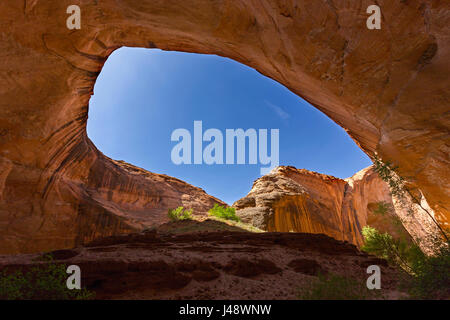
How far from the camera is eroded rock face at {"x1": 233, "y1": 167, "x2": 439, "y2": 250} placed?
17562mm

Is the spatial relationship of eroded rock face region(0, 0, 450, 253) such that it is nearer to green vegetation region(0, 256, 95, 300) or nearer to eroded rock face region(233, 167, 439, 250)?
eroded rock face region(233, 167, 439, 250)

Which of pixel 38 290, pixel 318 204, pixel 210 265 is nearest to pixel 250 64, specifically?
pixel 210 265

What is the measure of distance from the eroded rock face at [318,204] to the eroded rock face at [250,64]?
25.0 ft

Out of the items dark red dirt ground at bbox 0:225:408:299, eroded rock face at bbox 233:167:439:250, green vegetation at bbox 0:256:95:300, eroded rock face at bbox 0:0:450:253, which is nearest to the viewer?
green vegetation at bbox 0:256:95:300

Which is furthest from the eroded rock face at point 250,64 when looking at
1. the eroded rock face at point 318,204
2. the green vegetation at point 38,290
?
the green vegetation at point 38,290

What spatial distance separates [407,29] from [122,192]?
21225mm

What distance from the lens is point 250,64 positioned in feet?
33.2

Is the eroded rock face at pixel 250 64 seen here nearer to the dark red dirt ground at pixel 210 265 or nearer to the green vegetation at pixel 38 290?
the dark red dirt ground at pixel 210 265

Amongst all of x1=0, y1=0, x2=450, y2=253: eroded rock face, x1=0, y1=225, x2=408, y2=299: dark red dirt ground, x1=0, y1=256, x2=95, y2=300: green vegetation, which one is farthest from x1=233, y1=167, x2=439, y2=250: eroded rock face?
x1=0, y1=256, x2=95, y2=300: green vegetation

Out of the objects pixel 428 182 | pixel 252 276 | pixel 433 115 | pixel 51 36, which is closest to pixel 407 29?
pixel 433 115

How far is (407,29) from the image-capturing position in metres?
6.38

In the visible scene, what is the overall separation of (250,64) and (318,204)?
20.0 meters

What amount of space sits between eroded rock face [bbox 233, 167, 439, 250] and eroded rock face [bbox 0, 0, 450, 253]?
7.63 metres
